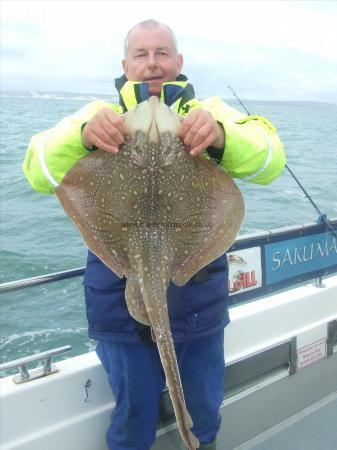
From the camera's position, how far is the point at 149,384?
2.45 meters

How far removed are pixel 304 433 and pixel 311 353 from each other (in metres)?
0.57

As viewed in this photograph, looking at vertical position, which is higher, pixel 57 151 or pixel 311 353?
pixel 57 151

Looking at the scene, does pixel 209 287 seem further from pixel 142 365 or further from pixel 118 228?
pixel 118 228

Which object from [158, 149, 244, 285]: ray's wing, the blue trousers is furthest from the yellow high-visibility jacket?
the blue trousers

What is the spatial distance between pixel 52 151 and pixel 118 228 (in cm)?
44

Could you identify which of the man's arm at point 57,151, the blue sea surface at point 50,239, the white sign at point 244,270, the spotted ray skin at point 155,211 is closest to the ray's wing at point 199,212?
the spotted ray skin at point 155,211

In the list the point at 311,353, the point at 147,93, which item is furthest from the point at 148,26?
the point at 311,353

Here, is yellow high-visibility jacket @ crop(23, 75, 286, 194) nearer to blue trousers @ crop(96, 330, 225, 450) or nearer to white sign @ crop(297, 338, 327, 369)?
blue trousers @ crop(96, 330, 225, 450)

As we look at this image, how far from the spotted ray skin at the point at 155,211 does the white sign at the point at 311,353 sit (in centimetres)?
179

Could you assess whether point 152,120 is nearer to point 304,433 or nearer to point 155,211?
point 155,211

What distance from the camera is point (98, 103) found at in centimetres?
229

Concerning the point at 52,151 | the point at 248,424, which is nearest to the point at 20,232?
the point at 248,424

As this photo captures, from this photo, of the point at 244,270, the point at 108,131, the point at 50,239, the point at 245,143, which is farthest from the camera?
the point at 50,239

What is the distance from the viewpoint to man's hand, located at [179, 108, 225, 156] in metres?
1.85
